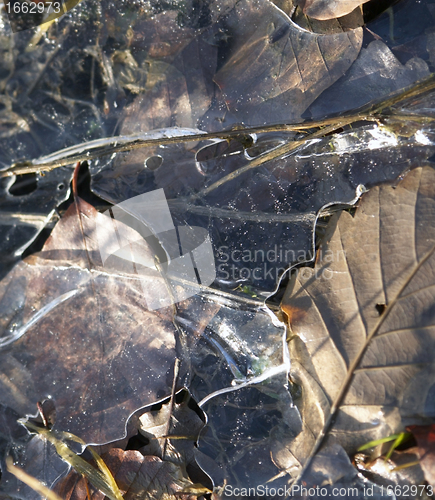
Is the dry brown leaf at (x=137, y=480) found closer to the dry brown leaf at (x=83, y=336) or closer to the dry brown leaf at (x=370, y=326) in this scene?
the dry brown leaf at (x=83, y=336)

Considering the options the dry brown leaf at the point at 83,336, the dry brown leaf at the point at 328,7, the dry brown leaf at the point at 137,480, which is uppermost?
the dry brown leaf at the point at 328,7

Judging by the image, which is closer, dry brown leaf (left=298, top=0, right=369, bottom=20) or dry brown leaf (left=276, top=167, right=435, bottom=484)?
dry brown leaf (left=276, top=167, right=435, bottom=484)

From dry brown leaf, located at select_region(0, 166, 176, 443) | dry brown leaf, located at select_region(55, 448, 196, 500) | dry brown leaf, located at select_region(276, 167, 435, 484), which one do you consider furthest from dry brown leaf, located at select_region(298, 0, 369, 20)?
dry brown leaf, located at select_region(55, 448, 196, 500)

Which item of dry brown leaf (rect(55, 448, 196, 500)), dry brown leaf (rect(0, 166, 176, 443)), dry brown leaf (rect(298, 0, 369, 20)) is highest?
dry brown leaf (rect(298, 0, 369, 20))

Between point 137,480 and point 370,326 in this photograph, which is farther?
point 137,480

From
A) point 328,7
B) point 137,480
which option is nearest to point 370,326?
point 137,480

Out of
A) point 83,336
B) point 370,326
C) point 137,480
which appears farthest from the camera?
point 83,336

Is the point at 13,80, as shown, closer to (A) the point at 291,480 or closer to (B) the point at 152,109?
(B) the point at 152,109

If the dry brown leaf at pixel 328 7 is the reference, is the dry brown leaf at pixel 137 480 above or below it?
below

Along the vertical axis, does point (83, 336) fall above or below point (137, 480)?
above

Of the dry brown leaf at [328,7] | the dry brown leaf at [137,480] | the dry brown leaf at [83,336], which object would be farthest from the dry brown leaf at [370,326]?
the dry brown leaf at [328,7]

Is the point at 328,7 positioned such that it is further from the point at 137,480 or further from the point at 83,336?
the point at 137,480

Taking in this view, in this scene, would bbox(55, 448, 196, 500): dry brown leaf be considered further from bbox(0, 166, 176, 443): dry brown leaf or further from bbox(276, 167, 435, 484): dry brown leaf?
bbox(276, 167, 435, 484): dry brown leaf
